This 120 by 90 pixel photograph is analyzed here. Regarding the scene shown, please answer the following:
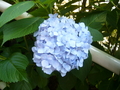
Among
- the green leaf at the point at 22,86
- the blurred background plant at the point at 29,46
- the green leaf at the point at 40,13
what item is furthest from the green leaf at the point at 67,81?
the green leaf at the point at 40,13

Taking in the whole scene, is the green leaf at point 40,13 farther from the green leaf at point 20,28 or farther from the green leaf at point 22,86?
the green leaf at point 22,86

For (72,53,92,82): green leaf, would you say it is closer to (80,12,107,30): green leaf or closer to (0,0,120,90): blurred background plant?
(0,0,120,90): blurred background plant

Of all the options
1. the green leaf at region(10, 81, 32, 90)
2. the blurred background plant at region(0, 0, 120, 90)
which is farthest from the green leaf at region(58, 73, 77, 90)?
the green leaf at region(10, 81, 32, 90)

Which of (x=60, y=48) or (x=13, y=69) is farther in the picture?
(x=13, y=69)

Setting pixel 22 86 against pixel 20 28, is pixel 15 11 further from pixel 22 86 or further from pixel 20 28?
pixel 22 86

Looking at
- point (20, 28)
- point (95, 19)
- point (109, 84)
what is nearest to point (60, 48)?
point (20, 28)

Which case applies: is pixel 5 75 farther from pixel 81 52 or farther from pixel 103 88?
pixel 103 88

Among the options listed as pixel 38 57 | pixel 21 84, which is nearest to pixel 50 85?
pixel 21 84
